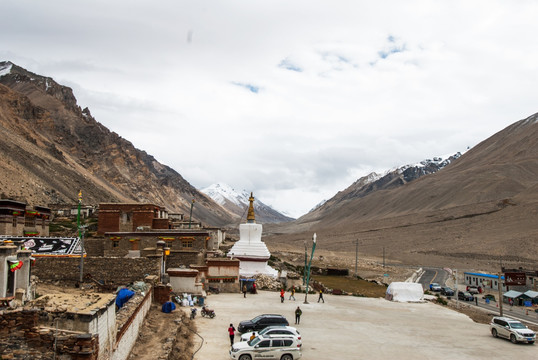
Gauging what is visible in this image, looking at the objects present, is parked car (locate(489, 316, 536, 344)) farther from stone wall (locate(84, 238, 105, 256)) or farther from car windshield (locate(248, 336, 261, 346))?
stone wall (locate(84, 238, 105, 256))

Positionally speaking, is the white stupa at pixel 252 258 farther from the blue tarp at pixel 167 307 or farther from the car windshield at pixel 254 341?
the car windshield at pixel 254 341

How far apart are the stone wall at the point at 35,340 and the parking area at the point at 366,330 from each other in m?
7.28

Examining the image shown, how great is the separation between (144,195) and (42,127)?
3661 cm

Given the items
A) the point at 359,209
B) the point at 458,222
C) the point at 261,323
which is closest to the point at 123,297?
the point at 261,323

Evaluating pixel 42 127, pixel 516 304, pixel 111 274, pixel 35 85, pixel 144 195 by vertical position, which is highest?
pixel 35 85

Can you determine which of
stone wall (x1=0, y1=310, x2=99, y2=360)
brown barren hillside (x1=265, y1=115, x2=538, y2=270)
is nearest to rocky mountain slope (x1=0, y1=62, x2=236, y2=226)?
brown barren hillside (x1=265, y1=115, x2=538, y2=270)

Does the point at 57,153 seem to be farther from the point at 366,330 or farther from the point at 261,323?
the point at 366,330

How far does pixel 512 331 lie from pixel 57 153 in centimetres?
11399

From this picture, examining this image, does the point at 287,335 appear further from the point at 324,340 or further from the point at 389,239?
the point at 389,239

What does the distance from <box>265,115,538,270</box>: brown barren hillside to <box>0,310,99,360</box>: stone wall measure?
83229mm

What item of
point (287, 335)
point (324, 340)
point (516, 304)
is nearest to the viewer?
point (287, 335)

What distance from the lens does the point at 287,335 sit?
58.5 feet

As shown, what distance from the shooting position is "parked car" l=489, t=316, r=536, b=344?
23.4 m

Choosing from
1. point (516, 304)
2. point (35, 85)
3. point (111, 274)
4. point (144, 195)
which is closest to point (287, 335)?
point (111, 274)
